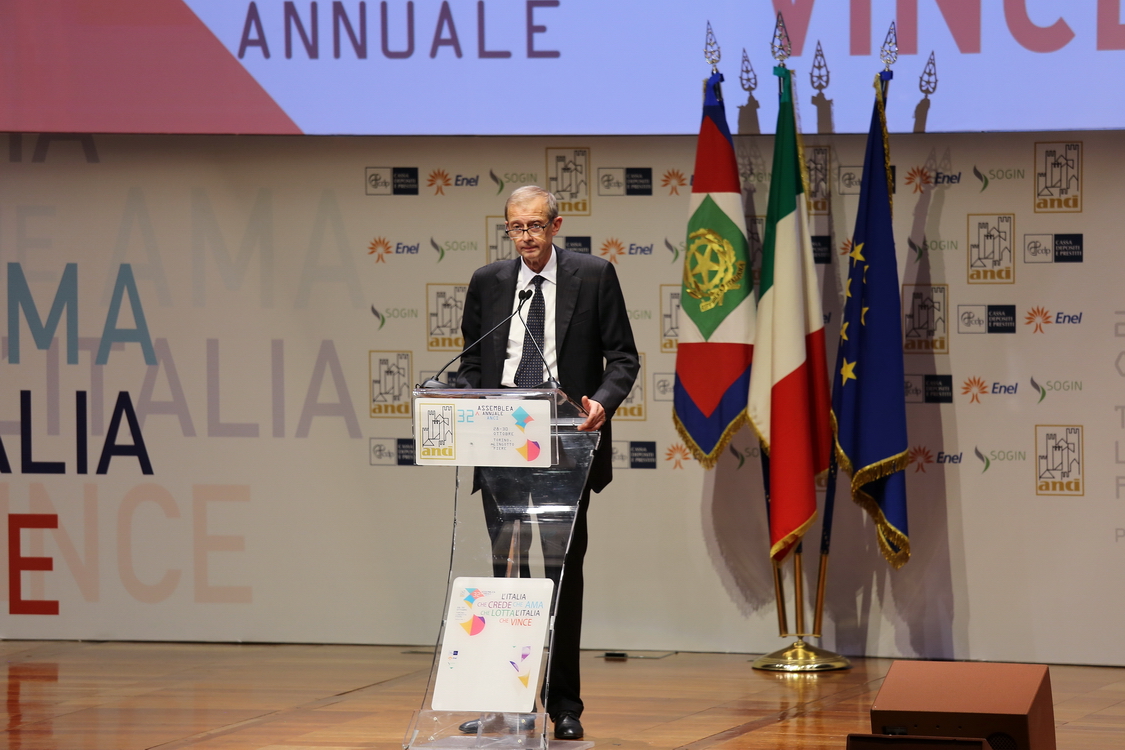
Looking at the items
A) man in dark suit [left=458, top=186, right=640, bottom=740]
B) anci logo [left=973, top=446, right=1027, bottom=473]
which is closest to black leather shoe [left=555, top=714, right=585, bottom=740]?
man in dark suit [left=458, top=186, right=640, bottom=740]

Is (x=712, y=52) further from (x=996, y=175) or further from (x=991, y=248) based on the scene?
(x=991, y=248)

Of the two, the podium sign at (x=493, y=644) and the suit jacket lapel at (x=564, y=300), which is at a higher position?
the suit jacket lapel at (x=564, y=300)

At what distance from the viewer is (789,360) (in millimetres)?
4441

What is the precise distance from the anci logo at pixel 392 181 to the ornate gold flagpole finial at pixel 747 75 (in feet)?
4.11

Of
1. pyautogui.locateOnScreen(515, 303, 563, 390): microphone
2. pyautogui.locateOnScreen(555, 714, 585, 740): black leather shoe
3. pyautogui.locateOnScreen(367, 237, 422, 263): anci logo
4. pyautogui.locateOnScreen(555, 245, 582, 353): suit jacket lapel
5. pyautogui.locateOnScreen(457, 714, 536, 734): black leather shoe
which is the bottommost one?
pyautogui.locateOnScreen(555, 714, 585, 740): black leather shoe

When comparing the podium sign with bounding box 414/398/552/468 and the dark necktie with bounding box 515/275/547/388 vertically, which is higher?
the dark necktie with bounding box 515/275/547/388

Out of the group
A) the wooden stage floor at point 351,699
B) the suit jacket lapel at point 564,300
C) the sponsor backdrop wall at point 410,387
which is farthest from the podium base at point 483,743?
the sponsor backdrop wall at point 410,387

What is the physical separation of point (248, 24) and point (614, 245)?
1541 mm

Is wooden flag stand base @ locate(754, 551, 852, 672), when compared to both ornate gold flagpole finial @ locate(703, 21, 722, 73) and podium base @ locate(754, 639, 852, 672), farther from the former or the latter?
ornate gold flagpole finial @ locate(703, 21, 722, 73)

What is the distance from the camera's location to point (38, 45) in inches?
192

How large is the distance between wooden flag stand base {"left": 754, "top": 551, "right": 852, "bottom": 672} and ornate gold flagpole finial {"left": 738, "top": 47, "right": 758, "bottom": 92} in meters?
1.62

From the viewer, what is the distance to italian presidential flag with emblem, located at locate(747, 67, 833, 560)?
14.6 ft

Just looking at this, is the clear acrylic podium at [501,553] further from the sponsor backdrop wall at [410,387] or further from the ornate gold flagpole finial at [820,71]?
the ornate gold flagpole finial at [820,71]

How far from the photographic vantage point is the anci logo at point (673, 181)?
15.8ft
